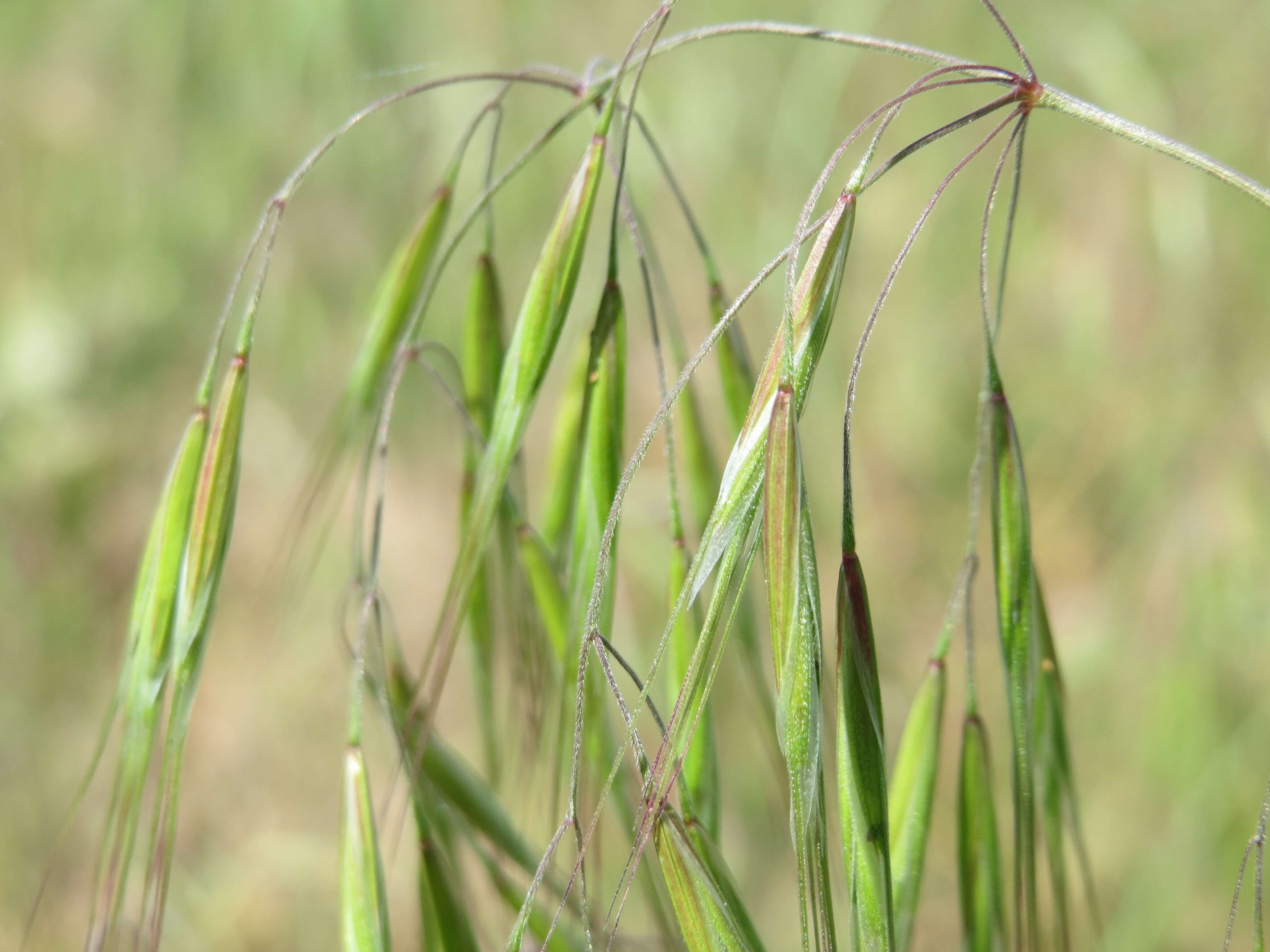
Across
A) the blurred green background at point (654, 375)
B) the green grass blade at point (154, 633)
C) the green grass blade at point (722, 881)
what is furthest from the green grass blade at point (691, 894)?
the blurred green background at point (654, 375)

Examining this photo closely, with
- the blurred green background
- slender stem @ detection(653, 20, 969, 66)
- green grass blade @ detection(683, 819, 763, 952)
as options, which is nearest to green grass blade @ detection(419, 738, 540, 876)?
green grass blade @ detection(683, 819, 763, 952)

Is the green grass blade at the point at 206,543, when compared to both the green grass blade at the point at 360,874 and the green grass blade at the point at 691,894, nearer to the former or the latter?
the green grass blade at the point at 360,874

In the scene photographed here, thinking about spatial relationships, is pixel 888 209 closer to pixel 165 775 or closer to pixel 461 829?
pixel 461 829

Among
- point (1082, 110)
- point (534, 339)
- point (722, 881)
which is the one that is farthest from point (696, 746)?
point (1082, 110)

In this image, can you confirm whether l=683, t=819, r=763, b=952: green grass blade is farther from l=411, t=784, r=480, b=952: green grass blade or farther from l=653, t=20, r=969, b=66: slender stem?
l=653, t=20, r=969, b=66: slender stem

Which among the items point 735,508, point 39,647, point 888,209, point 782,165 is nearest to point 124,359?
point 39,647

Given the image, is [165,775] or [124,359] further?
[124,359]

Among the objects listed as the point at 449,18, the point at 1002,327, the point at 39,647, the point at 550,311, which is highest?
the point at 449,18
